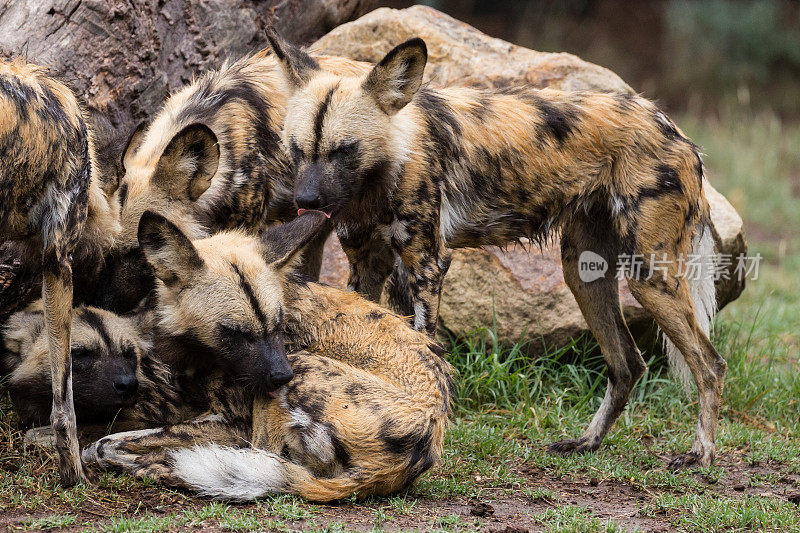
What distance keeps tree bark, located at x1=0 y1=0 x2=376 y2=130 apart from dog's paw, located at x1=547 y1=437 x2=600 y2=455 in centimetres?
278

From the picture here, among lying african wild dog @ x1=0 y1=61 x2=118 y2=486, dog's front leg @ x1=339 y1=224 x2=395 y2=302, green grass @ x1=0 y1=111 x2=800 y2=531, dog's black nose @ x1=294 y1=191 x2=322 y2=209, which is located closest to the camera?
lying african wild dog @ x1=0 y1=61 x2=118 y2=486

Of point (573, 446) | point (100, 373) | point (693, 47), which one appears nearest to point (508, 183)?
point (573, 446)

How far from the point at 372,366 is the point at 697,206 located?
6.29 feet

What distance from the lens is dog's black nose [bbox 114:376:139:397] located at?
380 cm

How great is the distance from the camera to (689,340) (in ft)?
14.8

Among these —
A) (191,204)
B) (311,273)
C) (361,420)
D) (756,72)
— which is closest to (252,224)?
(191,204)

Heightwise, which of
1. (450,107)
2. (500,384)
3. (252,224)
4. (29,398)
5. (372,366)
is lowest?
(500,384)

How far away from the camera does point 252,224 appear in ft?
15.0

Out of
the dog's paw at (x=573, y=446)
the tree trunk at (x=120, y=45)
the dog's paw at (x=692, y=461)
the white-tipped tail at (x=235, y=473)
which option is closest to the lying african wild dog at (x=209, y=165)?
the tree trunk at (x=120, y=45)

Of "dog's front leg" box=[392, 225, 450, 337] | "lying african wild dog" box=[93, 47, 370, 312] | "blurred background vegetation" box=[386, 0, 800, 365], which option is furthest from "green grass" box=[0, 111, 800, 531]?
"blurred background vegetation" box=[386, 0, 800, 365]

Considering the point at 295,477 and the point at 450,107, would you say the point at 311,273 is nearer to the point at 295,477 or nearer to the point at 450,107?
the point at 450,107

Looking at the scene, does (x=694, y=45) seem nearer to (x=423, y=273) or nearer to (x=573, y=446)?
(x=573, y=446)

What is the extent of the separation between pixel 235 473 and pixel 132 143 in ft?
6.28

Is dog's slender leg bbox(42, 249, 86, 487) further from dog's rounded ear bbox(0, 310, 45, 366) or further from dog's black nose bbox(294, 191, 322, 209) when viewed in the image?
dog's black nose bbox(294, 191, 322, 209)
